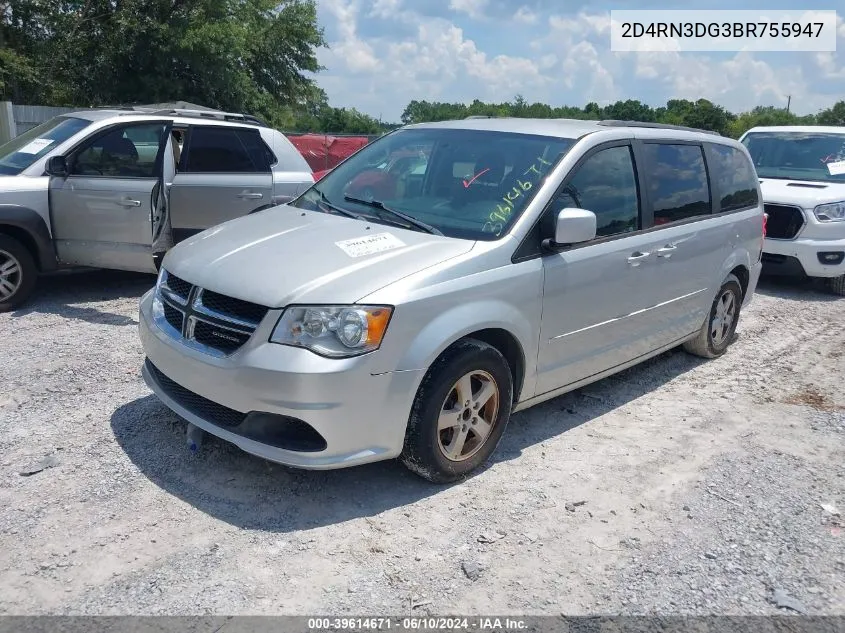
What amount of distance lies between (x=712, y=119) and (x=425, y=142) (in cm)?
5687

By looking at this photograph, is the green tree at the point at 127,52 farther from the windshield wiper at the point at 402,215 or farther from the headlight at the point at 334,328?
the headlight at the point at 334,328

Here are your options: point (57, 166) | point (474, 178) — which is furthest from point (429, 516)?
point (57, 166)

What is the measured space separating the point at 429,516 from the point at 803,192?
7.82 m

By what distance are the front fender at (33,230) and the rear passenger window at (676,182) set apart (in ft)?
17.1

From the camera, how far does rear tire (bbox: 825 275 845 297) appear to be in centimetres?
939

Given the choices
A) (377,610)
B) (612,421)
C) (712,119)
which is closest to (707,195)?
(612,421)

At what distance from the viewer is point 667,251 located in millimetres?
5184

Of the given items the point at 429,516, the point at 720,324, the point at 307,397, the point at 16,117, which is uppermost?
the point at 16,117

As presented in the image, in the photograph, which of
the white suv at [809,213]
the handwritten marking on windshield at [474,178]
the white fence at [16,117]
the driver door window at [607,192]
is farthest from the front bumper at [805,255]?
the white fence at [16,117]

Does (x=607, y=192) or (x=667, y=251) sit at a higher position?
(x=607, y=192)

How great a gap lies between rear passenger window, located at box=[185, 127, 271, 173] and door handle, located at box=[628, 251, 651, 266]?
15.1 feet

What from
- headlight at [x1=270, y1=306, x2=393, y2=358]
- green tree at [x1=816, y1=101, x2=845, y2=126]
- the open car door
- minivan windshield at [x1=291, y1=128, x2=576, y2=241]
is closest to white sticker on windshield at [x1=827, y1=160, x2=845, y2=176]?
minivan windshield at [x1=291, y1=128, x2=576, y2=241]

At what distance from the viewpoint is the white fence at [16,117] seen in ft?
52.5

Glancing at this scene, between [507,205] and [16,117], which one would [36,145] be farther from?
[16,117]
